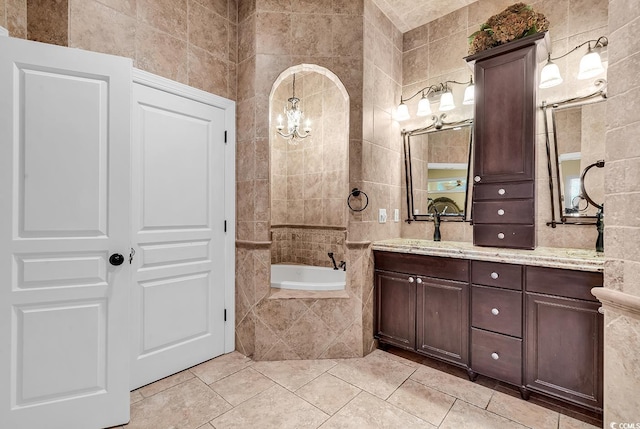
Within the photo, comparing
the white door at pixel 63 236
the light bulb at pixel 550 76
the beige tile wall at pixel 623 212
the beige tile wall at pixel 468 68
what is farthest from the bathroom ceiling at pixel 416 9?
the white door at pixel 63 236

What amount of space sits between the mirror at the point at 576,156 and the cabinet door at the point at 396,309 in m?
1.22

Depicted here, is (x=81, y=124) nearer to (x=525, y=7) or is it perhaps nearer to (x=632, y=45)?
(x=632, y=45)

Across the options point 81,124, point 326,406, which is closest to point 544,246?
point 326,406

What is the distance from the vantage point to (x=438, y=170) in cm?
285

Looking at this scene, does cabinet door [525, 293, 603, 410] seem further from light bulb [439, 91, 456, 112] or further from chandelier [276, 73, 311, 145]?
chandelier [276, 73, 311, 145]

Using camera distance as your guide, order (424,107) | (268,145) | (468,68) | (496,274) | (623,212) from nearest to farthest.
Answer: (623,212), (496,274), (268,145), (468,68), (424,107)

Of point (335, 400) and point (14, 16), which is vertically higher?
point (14, 16)

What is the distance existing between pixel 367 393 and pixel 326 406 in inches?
12.5

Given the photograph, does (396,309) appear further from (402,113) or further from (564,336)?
(402,113)

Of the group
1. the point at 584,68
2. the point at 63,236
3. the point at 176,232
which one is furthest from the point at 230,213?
the point at 584,68

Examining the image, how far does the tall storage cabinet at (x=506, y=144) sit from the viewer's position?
7.04 ft

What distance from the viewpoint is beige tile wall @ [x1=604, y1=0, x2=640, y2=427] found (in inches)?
51.7

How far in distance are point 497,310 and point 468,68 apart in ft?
6.88

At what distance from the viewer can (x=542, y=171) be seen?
232 cm
